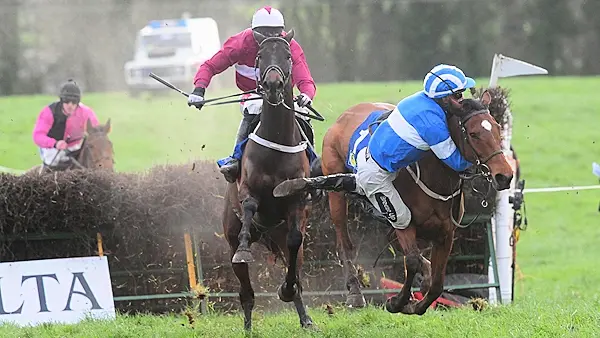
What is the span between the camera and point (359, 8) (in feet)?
106

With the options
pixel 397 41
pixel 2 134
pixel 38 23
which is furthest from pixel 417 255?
pixel 38 23

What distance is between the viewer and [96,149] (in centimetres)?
1417

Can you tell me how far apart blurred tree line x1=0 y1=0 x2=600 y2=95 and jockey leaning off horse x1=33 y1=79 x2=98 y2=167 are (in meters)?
16.0

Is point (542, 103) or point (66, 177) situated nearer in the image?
point (66, 177)

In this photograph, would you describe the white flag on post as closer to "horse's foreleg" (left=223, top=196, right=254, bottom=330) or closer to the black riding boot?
the black riding boot

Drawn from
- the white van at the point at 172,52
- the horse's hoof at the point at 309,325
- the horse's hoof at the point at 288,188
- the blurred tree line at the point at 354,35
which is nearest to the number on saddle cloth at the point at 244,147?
the horse's hoof at the point at 288,188

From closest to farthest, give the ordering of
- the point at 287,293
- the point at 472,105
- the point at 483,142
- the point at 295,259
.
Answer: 1. the point at 483,142
2. the point at 472,105
3. the point at 295,259
4. the point at 287,293

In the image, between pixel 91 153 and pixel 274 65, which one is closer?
pixel 274 65

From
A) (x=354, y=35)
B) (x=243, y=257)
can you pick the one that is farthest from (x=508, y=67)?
(x=354, y=35)

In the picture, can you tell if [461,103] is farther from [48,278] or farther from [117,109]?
[117,109]

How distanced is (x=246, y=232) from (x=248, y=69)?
66.8 inches

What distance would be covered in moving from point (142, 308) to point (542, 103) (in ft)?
62.1

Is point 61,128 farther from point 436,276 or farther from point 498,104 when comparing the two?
point 436,276

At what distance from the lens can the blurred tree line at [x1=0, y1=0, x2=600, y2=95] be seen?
31.6 meters
